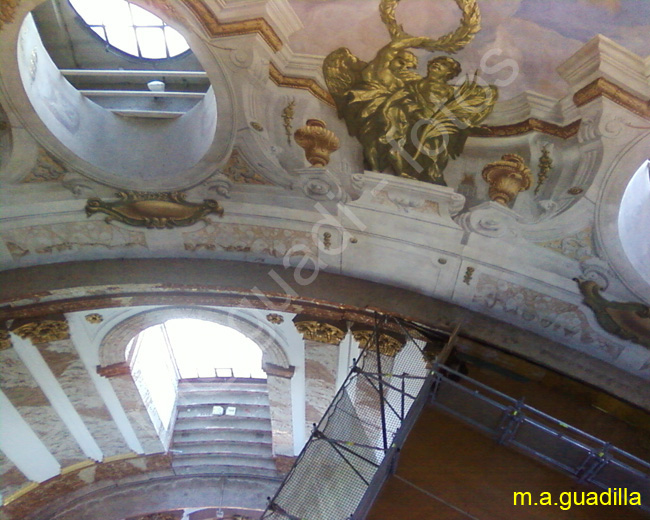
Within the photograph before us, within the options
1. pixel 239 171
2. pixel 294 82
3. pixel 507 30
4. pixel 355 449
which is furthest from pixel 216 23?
pixel 355 449

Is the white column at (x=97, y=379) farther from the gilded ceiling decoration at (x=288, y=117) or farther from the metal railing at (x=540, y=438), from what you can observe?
the metal railing at (x=540, y=438)

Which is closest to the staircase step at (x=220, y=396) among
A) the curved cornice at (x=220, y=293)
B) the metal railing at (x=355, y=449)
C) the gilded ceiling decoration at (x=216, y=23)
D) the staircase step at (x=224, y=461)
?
the staircase step at (x=224, y=461)

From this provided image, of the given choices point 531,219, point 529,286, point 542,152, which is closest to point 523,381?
point 529,286

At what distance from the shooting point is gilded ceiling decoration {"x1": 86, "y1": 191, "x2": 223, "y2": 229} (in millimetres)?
5906

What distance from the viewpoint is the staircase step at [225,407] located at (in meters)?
10.0

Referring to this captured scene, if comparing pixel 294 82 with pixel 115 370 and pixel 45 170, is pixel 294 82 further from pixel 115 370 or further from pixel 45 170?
pixel 115 370

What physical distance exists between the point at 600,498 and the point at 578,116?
11.2 feet

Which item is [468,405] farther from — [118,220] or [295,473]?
[118,220]

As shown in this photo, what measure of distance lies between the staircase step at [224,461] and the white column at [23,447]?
217cm

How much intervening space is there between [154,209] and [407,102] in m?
3.23

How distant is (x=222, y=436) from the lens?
9.97 metres

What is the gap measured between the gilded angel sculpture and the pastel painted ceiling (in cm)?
9

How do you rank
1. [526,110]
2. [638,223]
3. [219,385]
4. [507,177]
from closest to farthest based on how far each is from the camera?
[526,110], [507,177], [638,223], [219,385]

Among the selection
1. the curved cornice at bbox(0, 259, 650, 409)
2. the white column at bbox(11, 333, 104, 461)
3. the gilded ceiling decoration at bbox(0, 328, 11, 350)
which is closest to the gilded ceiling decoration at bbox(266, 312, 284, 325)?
the curved cornice at bbox(0, 259, 650, 409)
